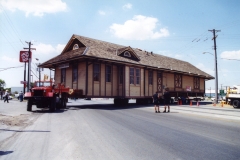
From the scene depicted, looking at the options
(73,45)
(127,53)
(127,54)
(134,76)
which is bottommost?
(134,76)

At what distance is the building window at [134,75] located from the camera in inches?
932

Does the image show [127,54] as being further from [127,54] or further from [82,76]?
[82,76]

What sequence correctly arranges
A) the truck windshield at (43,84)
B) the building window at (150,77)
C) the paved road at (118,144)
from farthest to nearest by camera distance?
1. the building window at (150,77)
2. the truck windshield at (43,84)
3. the paved road at (118,144)

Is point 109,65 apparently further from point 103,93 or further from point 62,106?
point 62,106

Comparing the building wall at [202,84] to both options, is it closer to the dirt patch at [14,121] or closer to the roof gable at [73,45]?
the roof gable at [73,45]

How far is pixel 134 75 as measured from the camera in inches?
942

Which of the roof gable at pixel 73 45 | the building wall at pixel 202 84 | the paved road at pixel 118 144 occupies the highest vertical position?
the roof gable at pixel 73 45

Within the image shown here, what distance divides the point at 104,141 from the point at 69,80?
56.2ft

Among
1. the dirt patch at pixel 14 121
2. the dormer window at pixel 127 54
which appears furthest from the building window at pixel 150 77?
the dirt patch at pixel 14 121

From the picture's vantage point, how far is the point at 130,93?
23.1m

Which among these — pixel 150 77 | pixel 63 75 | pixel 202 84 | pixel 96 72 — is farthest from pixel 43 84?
pixel 202 84

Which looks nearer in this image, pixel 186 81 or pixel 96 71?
pixel 96 71

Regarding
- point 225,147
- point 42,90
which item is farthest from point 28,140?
point 42,90

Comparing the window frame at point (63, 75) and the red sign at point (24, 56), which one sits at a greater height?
the red sign at point (24, 56)
